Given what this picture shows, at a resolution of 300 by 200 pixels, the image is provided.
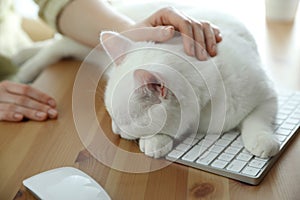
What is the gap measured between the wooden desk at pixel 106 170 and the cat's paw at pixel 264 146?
0.09 ft

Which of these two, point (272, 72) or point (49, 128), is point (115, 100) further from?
point (272, 72)

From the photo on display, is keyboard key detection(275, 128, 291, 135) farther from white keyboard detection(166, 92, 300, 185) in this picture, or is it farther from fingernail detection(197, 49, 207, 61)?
fingernail detection(197, 49, 207, 61)

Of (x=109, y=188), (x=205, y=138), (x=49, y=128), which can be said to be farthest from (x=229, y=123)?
(x=49, y=128)

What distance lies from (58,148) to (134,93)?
8.5 inches

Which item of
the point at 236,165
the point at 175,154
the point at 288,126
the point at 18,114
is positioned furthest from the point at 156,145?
the point at 18,114

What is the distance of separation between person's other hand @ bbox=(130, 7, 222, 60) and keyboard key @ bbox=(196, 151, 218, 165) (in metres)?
0.17

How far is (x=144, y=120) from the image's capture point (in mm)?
774

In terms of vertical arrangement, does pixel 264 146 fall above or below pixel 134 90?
below

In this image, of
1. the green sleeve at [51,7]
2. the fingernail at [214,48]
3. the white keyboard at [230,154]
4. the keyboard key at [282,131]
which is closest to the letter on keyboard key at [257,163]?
the white keyboard at [230,154]

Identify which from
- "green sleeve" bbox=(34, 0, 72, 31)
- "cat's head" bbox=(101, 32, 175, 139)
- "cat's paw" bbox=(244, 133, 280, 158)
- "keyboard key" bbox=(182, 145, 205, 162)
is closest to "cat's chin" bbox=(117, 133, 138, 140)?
"cat's head" bbox=(101, 32, 175, 139)

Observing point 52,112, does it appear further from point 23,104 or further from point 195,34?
point 195,34

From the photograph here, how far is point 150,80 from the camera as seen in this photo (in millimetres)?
713

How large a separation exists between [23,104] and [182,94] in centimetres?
43

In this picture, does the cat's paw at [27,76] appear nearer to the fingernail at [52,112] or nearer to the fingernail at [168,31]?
the fingernail at [52,112]
